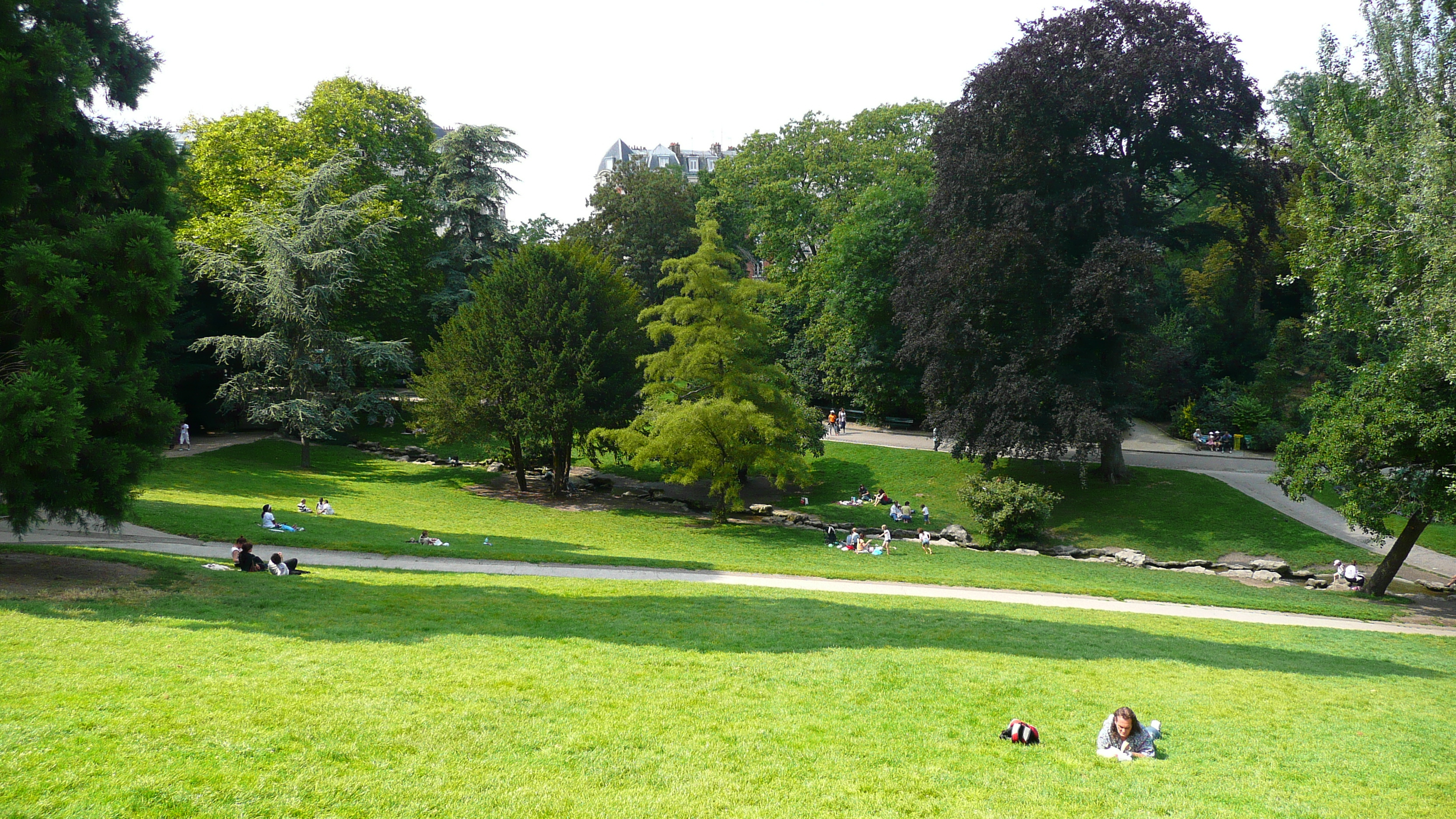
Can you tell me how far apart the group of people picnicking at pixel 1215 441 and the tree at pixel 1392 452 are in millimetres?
20541

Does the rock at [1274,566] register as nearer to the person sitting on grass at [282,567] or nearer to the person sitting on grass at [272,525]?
the person sitting on grass at [282,567]

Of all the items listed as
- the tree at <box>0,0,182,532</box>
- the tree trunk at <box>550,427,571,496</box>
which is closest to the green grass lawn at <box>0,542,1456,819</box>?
the tree at <box>0,0,182,532</box>

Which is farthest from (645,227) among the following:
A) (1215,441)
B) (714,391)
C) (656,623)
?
(656,623)

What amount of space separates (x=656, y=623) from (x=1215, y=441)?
39.6 m

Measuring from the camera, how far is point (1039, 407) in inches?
1281

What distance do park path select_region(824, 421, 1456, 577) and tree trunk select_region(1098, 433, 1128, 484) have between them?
1.01 meters

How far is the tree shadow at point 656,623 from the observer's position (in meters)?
11.9

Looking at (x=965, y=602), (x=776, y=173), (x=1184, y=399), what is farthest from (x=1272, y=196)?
(x=776, y=173)

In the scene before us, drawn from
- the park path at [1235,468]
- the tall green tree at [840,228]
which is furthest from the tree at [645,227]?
the park path at [1235,468]

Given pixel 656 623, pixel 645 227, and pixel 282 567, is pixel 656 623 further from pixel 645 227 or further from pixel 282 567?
pixel 645 227

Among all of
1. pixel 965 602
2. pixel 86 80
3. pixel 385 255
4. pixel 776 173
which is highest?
pixel 776 173

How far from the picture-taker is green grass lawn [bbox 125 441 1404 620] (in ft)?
71.9

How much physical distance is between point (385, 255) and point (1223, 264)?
48.1 meters

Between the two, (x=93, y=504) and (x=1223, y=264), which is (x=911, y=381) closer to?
(x=1223, y=264)
